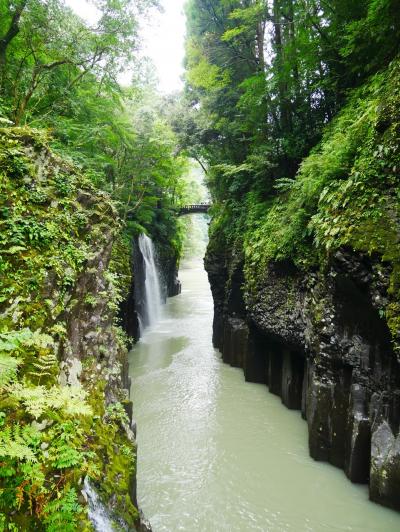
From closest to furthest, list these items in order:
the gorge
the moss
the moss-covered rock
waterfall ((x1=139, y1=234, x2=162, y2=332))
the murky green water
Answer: the moss-covered rock < the gorge < the moss < the murky green water < waterfall ((x1=139, y1=234, x2=162, y2=332))

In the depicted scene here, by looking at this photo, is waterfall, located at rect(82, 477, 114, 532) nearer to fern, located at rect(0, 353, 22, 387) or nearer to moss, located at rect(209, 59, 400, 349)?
fern, located at rect(0, 353, 22, 387)

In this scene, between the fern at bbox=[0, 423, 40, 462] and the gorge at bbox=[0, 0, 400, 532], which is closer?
the fern at bbox=[0, 423, 40, 462]

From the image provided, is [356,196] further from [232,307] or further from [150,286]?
[150,286]

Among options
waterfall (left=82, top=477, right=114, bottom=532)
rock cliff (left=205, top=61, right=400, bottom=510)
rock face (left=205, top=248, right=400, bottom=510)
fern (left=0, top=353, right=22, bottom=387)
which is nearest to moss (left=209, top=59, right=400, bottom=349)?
rock cliff (left=205, top=61, right=400, bottom=510)

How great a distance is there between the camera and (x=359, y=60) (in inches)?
359

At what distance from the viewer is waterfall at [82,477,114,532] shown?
3.10m

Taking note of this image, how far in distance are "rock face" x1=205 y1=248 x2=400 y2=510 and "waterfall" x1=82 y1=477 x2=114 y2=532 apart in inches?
202

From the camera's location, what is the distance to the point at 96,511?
319 centimetres

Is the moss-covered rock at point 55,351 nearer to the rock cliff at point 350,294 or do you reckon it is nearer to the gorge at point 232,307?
the gorge at point 232,307

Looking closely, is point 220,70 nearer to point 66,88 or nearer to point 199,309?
point 66,88

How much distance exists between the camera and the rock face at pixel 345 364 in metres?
6.04

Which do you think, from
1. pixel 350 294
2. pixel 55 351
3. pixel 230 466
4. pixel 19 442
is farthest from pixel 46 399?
pixel 230 466

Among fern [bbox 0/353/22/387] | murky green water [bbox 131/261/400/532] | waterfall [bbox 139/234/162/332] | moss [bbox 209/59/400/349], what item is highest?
moss [bbox 209/59/400/349]

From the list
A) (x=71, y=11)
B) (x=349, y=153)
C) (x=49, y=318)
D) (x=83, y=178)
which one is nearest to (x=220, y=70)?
(x=71, y=11)
